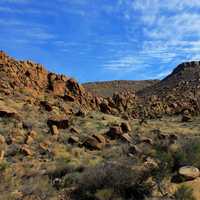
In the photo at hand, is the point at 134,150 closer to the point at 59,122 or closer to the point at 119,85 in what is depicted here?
the point at 59,122

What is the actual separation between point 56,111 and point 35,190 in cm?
2012

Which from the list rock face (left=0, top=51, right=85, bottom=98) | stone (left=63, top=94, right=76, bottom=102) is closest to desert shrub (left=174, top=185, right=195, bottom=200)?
rock face (left=0, top=51, right=85, bottom=98)

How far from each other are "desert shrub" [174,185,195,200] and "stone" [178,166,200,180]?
140cm

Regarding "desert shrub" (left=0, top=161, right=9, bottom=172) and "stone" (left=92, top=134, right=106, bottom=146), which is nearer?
"desert shrub" (left=0, top=161, right=9, bottom=172)

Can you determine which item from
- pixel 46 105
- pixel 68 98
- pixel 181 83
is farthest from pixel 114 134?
pixel 181 83

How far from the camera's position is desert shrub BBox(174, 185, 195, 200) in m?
13.1

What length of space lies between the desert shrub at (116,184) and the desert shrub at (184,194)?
1.07m

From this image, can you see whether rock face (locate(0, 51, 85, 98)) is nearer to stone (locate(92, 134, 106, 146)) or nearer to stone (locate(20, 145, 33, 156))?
stone (locate(92, 134, 106, 146))

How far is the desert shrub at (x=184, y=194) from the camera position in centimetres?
1312

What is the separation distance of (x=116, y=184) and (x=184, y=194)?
7.19 ft

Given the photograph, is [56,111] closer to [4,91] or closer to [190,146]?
[4,91]

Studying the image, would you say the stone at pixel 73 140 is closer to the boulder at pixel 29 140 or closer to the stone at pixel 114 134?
the boulder at pixel 29 140

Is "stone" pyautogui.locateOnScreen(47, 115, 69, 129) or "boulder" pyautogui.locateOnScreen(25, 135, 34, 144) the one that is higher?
"stone" pyautogui.locateOnScreen(47, 115, 69, 129)

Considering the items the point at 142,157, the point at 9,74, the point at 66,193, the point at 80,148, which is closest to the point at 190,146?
the point at 142,157
